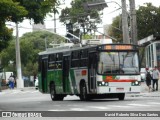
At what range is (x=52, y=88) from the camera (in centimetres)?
3547

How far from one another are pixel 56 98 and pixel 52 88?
0.63m

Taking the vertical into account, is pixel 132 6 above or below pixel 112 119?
above

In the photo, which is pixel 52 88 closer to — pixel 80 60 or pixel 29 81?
pixel 80 60

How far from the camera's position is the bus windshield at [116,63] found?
29906mm

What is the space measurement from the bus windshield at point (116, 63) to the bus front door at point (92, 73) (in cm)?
40

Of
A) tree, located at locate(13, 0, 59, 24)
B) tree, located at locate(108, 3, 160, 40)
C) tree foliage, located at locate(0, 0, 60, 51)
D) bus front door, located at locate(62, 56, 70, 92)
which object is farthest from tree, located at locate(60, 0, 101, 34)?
tree foliage, located at locate(0, 0, 60, 51)

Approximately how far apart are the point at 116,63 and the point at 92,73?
137 cm

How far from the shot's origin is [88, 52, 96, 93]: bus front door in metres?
30.2

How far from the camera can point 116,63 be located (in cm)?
2989

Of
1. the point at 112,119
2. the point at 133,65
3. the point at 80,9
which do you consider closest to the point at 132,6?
the point at 133,65

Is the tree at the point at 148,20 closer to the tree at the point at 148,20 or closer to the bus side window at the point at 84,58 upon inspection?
the tree at the point at 148,20

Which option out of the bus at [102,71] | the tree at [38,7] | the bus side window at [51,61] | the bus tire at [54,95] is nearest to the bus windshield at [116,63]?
the bus at [102,71]

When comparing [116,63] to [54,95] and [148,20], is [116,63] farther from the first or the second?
[148,20]

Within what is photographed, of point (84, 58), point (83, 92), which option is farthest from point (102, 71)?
point (83, 92)
